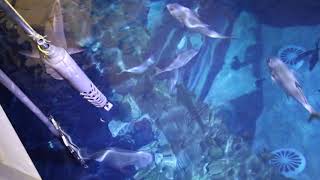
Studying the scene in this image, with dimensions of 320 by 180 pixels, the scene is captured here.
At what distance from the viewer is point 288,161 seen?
4.54 ft

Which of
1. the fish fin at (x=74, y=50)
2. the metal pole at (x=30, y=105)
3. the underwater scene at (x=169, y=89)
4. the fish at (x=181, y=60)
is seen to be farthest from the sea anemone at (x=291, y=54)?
the metal pole at (x=30, y=105)

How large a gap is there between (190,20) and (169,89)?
0.31m

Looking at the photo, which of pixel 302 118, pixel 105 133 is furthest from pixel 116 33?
pixel 302 118

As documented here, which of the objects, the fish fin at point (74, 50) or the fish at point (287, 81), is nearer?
the fish at point (287, 81)

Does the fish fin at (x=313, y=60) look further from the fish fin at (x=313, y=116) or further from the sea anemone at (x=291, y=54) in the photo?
the fish fin at (x=313, y=116)

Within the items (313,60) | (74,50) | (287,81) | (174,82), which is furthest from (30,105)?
(313,60)

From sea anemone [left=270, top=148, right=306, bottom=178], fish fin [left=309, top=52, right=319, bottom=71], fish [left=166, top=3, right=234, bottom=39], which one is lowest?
sea anemone [left=270, top=148, right=306, bottom=178]

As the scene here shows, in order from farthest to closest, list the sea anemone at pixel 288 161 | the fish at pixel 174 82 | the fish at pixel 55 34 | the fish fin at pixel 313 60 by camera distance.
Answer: the fish at pixel 55 34 < the fish at pixel 174 82 < the fish fin at pixel 313 60 < the sea anemone at pixel 288 161

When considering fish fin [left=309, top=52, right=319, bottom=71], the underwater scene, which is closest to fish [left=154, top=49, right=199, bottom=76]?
the underwater scene

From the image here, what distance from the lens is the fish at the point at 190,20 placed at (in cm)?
164

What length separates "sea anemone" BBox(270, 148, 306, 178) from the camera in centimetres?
137

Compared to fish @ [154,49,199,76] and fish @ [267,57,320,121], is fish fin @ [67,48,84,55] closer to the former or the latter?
fish @ [154,49,199,76]

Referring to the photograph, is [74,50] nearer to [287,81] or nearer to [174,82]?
[174,82]

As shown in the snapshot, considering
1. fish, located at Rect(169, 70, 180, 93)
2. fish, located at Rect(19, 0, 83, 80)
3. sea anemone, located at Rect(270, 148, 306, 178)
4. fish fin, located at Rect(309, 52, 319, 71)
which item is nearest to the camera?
sea anemone, located at Rect(270, 148, 306, 178)
